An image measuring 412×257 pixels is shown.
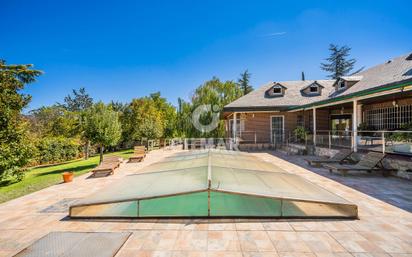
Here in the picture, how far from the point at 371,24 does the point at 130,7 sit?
15.9 metres

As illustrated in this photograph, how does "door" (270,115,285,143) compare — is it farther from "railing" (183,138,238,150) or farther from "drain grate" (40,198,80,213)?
"drain grate" (40,198,80,213)

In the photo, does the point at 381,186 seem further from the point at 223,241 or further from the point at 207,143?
the point at 207,143

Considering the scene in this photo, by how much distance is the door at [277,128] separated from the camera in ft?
56.9

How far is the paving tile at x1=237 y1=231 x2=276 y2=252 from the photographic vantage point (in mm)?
2990

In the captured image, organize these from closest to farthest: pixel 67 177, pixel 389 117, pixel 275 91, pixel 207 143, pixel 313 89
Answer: pixel 67 177 < pixel 389 117 < pixel 207 143 < pixel 275 91 < pixel 313 89

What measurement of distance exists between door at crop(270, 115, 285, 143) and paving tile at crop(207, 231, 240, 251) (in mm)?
14882

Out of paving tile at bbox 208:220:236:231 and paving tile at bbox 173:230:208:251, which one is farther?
paving tile at bbox 208:220:236:231

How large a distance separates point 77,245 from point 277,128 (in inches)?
652

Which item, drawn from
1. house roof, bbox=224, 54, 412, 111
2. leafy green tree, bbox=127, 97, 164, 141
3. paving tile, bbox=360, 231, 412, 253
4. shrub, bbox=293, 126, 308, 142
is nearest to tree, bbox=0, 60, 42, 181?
paving tile, bbox=360, 231, 412, 253

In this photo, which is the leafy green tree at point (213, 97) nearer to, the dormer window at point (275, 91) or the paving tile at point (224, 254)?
the dormer window at point (275, 91)

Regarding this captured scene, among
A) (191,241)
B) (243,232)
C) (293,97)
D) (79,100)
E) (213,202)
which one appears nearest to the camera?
(191,241)

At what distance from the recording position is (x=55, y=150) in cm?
1636

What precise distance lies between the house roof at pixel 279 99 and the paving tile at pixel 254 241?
12890 mm

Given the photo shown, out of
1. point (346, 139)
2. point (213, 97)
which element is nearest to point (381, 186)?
point (346, 139)
